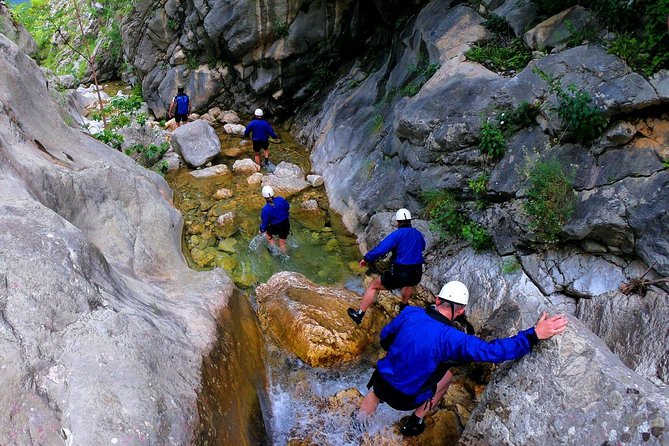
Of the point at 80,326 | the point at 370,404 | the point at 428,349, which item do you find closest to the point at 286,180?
the point at 370,404

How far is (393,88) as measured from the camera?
12.1 meters

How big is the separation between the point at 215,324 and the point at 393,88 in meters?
8.92

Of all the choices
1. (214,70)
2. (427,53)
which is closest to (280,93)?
(214,70)

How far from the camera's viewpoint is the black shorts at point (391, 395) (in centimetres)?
484

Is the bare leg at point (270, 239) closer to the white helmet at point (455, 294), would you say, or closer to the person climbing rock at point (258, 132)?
the person climbing rock at point (258, 132)

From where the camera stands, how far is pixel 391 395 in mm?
4934

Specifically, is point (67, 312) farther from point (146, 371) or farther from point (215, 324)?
point (215, 324)

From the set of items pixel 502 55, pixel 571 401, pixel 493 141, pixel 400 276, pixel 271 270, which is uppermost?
pixel 502 55

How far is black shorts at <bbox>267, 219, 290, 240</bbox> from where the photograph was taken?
373 inches

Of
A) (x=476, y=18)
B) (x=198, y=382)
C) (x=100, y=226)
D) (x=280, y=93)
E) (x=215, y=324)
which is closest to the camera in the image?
(x=198, y=382)

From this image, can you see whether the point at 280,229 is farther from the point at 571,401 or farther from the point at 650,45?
the point at 650,45

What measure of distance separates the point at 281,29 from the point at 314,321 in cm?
1228

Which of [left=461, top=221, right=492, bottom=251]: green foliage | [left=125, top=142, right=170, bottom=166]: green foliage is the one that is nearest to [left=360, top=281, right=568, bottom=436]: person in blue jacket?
[left=461, top=221, right=492, bottom=251]: green foliage

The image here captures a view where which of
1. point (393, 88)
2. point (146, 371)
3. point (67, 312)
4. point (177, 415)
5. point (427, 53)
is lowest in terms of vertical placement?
point (393, 88)
